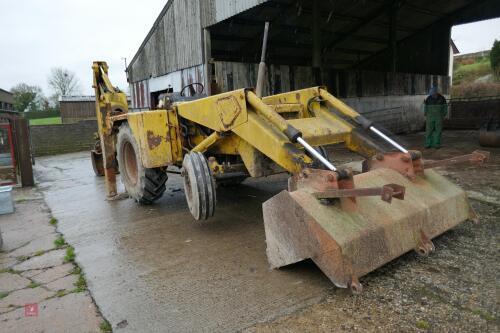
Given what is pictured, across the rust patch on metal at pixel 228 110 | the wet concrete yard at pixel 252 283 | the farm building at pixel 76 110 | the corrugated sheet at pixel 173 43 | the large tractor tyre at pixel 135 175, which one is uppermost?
the corrugated sheet at pixel 173 43

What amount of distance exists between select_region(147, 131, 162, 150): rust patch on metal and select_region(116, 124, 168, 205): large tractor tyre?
0.34 m

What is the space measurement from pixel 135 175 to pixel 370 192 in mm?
4488

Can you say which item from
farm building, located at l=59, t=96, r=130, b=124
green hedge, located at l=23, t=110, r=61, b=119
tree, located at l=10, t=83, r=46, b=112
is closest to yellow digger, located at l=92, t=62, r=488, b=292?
farm building, located at l=59, t=96, r=130, b=124

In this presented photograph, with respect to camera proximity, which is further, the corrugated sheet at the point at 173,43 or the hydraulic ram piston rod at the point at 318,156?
the corrugated sheet at the point at 173,43

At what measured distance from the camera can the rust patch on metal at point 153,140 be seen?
502 cm

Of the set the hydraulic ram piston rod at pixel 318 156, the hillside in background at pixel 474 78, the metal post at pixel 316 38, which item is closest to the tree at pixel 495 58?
the hillside in background at pixel 474 78

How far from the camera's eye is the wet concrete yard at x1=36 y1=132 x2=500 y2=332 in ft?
8.21

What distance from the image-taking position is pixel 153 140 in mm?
5039

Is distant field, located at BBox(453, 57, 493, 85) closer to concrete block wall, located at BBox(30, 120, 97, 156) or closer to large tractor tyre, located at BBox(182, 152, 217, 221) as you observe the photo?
concrete block wall, located at BBox(30, 120, 97, 156)

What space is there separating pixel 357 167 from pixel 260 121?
4411 mm

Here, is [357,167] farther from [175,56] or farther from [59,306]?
[175,56]

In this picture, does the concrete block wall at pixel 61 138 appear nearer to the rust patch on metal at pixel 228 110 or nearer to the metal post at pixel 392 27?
the metal post at pixel 392 27

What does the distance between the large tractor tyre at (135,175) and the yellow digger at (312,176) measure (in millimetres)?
22

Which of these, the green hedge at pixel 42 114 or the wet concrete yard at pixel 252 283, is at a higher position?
the green hedge at pixel 42 114
